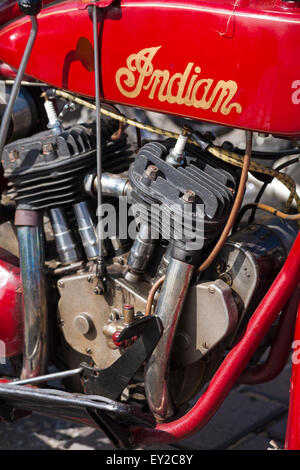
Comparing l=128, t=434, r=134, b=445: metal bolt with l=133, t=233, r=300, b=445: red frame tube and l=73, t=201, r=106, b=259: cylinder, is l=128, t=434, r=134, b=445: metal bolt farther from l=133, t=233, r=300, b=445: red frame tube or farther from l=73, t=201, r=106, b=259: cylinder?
l=73, t=201, r=106, b=259: cylinder

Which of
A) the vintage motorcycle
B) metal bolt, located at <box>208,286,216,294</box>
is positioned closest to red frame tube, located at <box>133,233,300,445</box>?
the vintage motorcycle

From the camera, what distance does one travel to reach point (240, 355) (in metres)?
1.75

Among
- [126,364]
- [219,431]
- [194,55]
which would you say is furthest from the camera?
[219,431]

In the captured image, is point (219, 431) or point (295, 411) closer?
point (295, 411)

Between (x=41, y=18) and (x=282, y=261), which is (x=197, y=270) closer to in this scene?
(x=282, y=261)

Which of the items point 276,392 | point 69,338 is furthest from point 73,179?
point 276,392

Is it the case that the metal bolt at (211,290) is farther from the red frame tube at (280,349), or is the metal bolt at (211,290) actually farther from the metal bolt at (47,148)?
the metal bolt at (47,148)

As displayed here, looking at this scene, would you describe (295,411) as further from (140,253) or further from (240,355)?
(140,253)

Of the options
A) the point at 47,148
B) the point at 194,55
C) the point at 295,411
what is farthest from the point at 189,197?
the point at 295,411

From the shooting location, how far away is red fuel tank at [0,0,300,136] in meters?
1.55

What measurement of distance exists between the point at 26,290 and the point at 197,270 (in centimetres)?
55

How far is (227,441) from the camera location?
8.95 feet

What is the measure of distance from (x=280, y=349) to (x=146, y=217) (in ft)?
1.83
